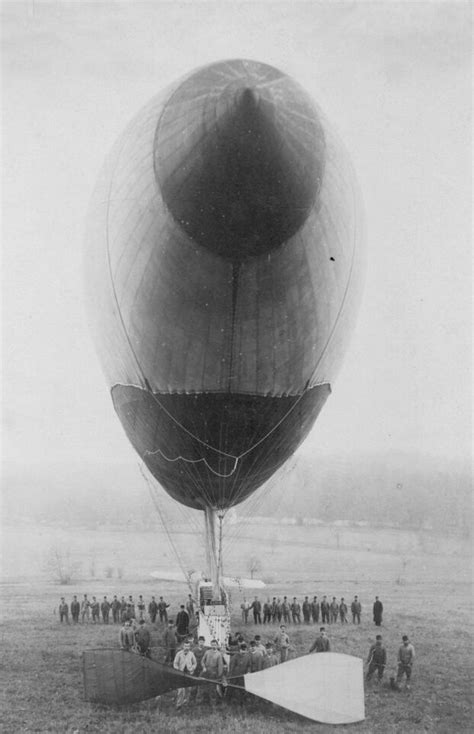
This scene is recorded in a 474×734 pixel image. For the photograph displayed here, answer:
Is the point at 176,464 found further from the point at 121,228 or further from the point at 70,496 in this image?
the point at 70,496

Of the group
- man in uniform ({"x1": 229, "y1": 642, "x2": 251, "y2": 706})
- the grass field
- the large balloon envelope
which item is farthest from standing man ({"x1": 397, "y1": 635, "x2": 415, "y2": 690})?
the large balloon envelope

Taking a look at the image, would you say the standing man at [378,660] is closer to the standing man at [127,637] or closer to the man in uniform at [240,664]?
the man in uniform at [240,664]

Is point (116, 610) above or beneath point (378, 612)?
beneath

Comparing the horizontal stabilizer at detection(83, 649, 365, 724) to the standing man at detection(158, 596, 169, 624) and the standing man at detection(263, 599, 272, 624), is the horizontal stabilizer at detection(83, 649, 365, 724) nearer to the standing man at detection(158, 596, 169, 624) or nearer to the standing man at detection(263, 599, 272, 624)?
the standing man at detection(158, 596, 169, 624)

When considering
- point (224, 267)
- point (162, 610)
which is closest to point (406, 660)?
point (224, 267)

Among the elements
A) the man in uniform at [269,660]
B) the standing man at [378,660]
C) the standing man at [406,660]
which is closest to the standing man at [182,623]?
the man in uniform at [269,660]

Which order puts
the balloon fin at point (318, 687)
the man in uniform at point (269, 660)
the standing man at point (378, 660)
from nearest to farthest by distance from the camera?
the balloon fin at point (318, 687) < the man in uniform at point (269, 660) < the standing man at point (378, 660)

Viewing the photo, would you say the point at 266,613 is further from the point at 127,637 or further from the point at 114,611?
the point at 127,637

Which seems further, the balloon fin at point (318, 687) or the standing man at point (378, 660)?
the standing man at point (378, 660)
